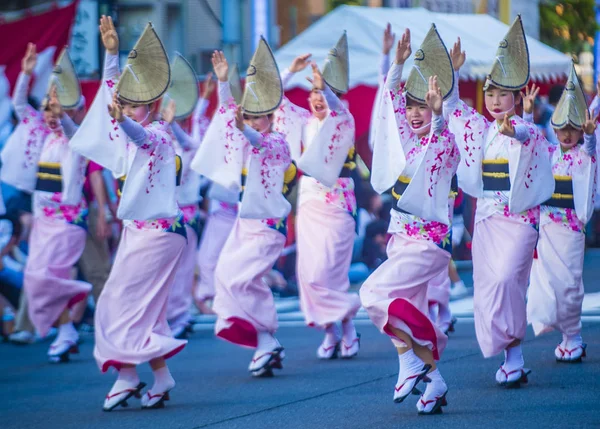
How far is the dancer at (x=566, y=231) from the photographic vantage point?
7875 mm

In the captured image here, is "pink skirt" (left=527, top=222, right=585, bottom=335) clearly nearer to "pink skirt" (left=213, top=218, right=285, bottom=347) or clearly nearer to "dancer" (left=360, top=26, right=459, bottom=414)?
"dancer" (left=360, top=26, right=459, bottom=414)

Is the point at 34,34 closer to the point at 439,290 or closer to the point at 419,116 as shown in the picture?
the point at 439,290

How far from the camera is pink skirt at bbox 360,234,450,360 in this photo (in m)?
6.38

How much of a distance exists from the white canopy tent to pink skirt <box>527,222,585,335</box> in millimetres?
5570

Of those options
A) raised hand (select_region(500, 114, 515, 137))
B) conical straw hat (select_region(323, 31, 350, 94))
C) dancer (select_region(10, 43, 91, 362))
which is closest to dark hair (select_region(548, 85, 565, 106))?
conical straw hat (select_region(323, 31, 350, 94))

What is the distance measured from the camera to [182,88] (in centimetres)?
984

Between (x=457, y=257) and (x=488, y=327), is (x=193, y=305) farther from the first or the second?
(x=488, y=327)

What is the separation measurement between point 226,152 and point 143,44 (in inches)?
73.0

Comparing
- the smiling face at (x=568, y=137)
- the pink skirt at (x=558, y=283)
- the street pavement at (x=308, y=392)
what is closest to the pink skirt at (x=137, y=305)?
the street pavement at (x=308, y=392)

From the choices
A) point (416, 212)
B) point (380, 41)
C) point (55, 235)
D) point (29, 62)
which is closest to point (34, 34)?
point (29, 62)

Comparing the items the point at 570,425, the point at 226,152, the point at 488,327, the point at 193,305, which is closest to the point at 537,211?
the point at 488,327

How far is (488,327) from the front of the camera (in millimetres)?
7000

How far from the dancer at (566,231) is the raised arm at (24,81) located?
3.85m

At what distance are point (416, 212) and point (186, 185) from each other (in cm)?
402
